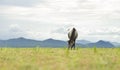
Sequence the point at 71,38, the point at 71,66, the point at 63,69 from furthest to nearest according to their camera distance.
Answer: the point at 71,38 < the point at 71,66 < the point at 63,69

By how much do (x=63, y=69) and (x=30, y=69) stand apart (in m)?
1.24

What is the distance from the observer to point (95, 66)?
14.4 m

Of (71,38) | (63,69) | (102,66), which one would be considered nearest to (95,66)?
(102,66)

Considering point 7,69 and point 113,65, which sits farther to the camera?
point 113,65

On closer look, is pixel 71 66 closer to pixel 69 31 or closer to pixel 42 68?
pixel 42 68

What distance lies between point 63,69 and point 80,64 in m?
1.84

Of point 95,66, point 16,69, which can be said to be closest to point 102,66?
point 95,66

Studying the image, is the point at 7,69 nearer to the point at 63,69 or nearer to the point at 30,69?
the point at 30,69

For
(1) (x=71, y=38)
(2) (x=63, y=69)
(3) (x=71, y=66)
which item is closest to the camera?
(2) (x=63, y=69)

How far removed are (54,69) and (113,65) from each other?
2.76 metres

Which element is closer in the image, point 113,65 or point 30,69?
point 30,69

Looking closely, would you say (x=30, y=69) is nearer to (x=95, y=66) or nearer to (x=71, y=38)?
(x=95, y=66)

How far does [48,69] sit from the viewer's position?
1329 cm

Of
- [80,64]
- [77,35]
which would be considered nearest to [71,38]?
[77,35]
